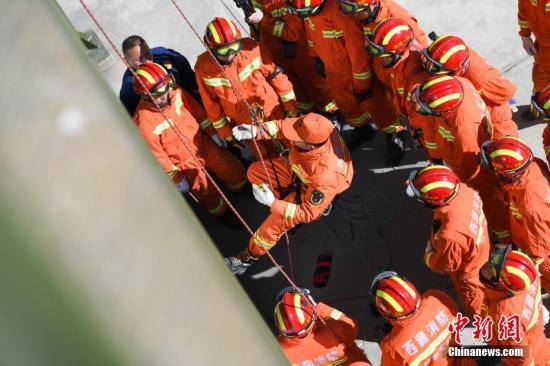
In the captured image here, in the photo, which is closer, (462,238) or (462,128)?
(462,238)

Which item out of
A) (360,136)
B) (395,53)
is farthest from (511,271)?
(360,136)

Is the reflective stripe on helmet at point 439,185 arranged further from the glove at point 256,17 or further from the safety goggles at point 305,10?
the glove at point 256,17

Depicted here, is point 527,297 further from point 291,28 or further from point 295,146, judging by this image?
point 291,28

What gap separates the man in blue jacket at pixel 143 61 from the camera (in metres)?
5.17

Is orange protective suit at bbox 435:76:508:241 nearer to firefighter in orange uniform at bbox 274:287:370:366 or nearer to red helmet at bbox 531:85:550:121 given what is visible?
red helmet at bbox 531:85:550:121

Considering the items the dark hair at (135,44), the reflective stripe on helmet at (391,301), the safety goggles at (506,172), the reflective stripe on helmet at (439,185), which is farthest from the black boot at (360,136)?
the reflective stripe on helmet at (391,301)

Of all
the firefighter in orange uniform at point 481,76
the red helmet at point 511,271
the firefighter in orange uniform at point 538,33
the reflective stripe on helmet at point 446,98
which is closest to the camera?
the red helmet at point 511,271

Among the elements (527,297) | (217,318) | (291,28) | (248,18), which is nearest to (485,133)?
(527,297)

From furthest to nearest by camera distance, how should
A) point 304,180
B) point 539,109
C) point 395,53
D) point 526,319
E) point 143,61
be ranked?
point 143,61
point 395,53
point 304,180
point 539,109
point 526,319

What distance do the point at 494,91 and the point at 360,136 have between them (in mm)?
1532

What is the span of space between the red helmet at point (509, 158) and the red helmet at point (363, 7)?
4.87 ft

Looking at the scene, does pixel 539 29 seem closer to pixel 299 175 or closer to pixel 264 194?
pixel 299 175

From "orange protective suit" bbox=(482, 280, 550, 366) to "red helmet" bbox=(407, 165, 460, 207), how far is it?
2.21 ft

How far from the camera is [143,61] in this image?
17.0 ft
